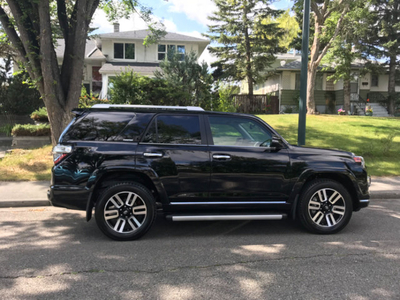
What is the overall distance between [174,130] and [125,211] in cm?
134

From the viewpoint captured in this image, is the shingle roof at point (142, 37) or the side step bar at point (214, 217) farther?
the shingle roof at point (142, 37)

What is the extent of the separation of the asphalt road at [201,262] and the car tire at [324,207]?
0.61ft

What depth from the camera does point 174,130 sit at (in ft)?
15.5

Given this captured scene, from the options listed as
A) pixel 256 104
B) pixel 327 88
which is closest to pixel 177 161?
pixel 256 104

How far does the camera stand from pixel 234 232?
4.98 m

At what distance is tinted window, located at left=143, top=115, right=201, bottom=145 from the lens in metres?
4.66

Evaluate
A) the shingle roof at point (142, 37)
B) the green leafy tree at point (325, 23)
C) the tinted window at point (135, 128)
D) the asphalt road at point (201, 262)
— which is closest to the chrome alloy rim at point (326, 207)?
the asphalt road at point (201, 262)

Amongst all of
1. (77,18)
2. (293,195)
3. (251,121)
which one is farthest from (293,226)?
(77,18)

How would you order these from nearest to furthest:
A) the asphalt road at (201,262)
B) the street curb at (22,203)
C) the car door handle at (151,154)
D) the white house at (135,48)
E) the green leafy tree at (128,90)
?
the asphalt road at (201,262), the car door handle at (151,154), the street curb at (22,203), the green leafy tree at (128,90), the white house at (135,48)

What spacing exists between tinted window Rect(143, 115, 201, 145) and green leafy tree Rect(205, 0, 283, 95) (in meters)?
24.2

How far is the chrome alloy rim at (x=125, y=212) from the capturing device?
4.43 meters

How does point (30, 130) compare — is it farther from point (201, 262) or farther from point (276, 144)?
point (201, 262)

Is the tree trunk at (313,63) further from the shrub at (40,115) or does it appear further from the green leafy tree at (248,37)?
the shrub at (40,115)

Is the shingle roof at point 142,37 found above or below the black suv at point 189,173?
above
